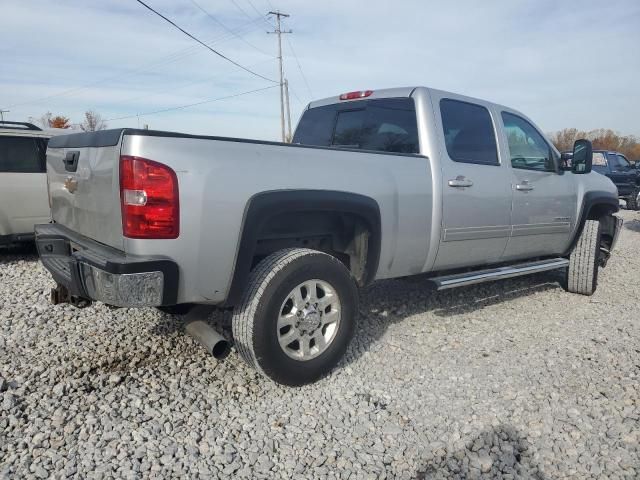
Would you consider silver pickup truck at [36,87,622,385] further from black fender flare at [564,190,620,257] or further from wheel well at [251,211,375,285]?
black fender flare at [564,190,620,257]

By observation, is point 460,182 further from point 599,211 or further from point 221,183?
point 599,211

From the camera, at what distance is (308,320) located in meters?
3.01

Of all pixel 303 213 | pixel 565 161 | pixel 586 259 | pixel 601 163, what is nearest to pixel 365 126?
pixel 303 213

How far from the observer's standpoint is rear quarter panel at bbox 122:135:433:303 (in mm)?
2445

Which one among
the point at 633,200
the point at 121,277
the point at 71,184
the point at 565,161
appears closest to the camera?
the point at 121,277

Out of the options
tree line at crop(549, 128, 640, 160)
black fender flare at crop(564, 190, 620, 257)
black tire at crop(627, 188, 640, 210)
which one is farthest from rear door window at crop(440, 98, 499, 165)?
tree line at crop(549, 128, 640, 160)

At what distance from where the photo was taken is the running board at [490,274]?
3.76 metres

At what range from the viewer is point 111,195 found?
2.57 meters

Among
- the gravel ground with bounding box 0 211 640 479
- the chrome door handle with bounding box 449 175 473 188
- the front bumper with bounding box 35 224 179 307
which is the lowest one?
the gravel ground with bounding box 0 211 640 479

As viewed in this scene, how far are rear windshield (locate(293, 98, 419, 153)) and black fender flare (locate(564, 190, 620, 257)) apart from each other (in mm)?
2482

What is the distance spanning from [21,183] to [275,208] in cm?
517

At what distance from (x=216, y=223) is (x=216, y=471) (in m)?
1.20

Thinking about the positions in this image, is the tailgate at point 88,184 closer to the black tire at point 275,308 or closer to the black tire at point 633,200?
the black tire at point 275,308

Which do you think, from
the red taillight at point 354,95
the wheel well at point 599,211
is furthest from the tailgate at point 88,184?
the wheel well at point 599,211
